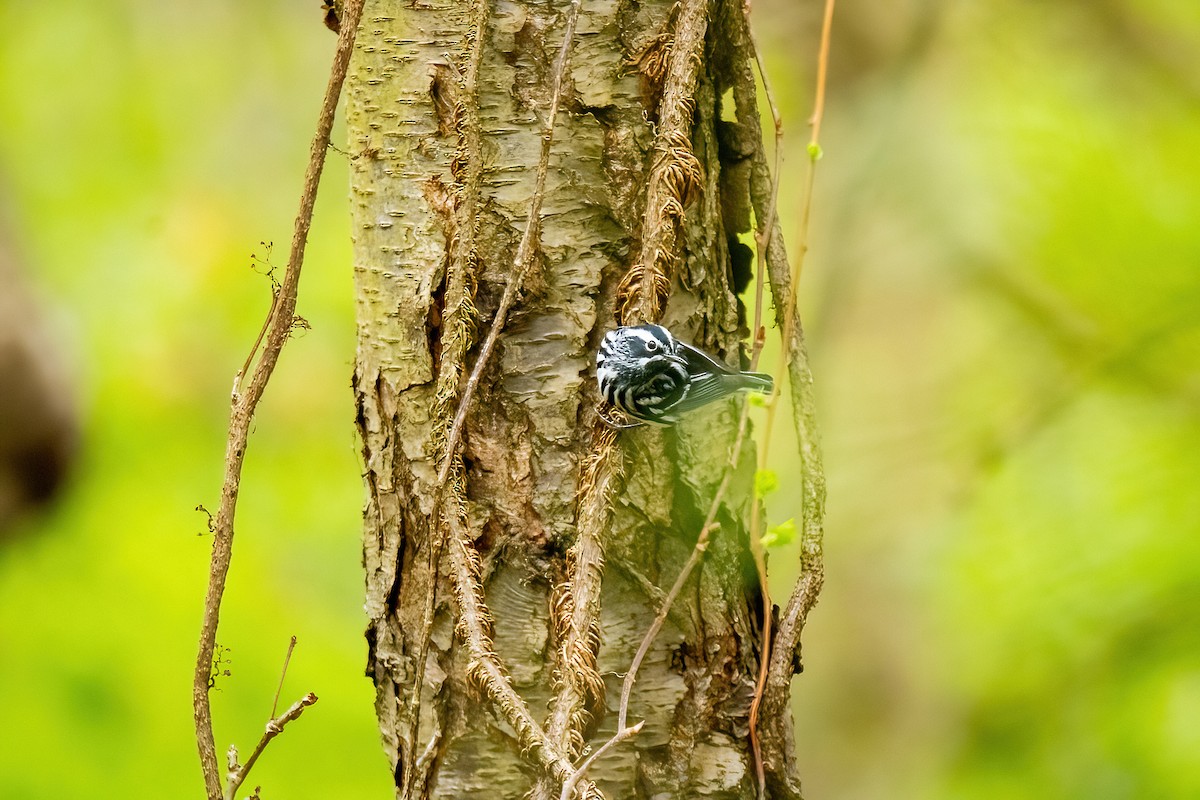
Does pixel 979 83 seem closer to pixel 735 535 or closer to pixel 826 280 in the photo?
pixel 826 280

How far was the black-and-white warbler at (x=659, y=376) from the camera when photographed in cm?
113

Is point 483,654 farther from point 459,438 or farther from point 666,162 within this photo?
point 666,162

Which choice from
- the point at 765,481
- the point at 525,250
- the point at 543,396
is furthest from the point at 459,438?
the point at 765,481

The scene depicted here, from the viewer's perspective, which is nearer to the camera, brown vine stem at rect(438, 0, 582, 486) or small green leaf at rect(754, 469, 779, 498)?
small green leaf at rect(754, 469, 779, 498)

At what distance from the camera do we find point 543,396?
122cm

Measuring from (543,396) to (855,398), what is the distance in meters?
2.97

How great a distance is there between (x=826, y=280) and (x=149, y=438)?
260 centimetres

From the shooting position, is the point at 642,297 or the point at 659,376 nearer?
the point at 659,376

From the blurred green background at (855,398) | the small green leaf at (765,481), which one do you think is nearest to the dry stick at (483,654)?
the small green leaf at (765,481)

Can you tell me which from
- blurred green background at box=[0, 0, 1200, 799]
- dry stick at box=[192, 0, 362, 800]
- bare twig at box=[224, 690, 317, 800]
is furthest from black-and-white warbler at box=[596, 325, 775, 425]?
blurred green background at box=[0, 0, 1200, 799]

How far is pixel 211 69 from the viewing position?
157 inches

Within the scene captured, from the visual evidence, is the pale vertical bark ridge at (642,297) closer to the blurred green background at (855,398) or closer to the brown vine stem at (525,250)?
the brown vine stem at (525,250)

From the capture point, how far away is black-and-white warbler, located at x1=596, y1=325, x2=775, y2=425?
113 cm

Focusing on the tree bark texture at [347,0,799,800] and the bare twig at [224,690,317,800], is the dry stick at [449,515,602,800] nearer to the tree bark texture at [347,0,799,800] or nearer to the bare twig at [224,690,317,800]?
the tree bark texture at [347,0,799,800]
